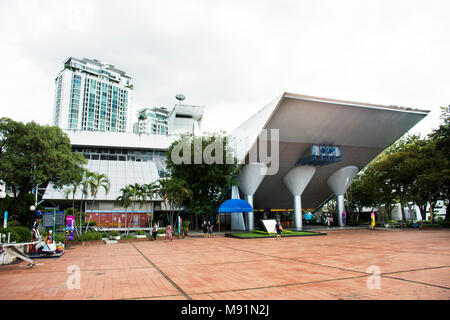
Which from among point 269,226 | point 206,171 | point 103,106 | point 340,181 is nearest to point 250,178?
point 206,171

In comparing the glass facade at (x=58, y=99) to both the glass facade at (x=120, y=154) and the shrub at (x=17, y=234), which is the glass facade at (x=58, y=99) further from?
the shrub at (x=17, y=234)

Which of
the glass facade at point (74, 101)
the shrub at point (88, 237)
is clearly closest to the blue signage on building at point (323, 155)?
the shrub at point (88, 237)

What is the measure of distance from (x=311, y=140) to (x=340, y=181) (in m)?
9.79

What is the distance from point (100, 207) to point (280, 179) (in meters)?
21.2

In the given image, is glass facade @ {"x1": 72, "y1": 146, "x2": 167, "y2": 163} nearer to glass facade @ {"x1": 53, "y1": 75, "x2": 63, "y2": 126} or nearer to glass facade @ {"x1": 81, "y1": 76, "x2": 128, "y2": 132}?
glass facade @ {"x1": 81, "y1": 76, "x2": 128, "y2": 132}

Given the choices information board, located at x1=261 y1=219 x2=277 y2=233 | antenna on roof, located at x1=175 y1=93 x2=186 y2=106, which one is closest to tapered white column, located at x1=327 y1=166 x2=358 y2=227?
information board, located at x1=261 y1=219 x2=277 y2=233

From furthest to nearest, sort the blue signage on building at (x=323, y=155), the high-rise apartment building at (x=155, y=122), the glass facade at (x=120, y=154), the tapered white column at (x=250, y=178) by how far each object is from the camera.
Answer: the high-rise apartment building at (x=155, y=122), the glass facade at (x=120, y=154), the tapered white column at (x=250, y=178), the blue signage on building at (x=323, y=155)

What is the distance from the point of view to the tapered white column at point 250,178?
3122 cm

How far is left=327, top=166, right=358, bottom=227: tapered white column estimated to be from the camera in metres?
36.5

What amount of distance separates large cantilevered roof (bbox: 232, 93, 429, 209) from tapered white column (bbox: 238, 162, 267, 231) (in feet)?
3.92

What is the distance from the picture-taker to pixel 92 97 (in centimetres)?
11412

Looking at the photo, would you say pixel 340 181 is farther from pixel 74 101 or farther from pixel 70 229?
pixel 74 101

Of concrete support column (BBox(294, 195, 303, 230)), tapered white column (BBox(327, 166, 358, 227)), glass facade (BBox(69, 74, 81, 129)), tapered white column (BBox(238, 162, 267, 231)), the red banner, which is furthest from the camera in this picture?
glass facade (BBox(69, 74, 81, 129))
